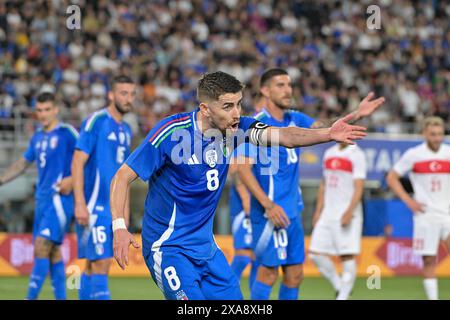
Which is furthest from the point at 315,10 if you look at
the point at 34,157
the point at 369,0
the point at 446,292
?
the point at 34,157

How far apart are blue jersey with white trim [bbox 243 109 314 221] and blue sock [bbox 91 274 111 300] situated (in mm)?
1734

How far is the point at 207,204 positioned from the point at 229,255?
1099 cm

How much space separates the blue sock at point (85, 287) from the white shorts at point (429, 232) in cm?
409

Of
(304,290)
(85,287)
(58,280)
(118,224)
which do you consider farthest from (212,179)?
(304,290)

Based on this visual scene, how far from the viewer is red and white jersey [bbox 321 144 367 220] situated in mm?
12473

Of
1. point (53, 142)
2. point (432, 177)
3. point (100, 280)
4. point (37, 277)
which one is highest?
point (53, 142)

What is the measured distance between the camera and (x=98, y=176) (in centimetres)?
968

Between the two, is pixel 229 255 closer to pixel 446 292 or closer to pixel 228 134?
pixel 446 292

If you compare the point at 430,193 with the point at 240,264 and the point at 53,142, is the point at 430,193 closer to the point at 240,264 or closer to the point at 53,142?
the point at 240,264

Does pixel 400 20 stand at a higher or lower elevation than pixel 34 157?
higher

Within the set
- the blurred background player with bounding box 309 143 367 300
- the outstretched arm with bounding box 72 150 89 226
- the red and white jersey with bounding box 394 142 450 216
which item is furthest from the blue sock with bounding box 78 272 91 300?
the red and white jersey with bounding box 394 142 450 216

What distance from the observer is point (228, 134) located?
6.38 meters

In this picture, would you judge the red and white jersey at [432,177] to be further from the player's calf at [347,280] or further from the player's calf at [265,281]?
the player's calf at [265,281]

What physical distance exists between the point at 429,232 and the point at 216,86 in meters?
5.79
